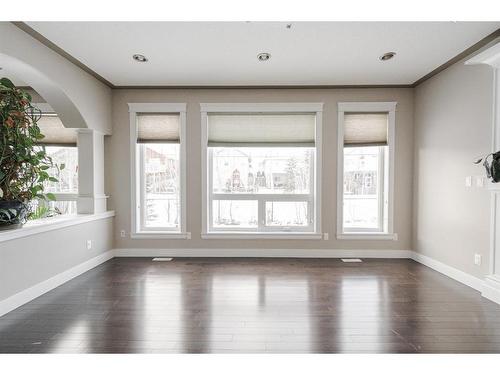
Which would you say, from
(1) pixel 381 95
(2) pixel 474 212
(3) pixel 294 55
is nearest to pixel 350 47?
(3) pixel 294 55

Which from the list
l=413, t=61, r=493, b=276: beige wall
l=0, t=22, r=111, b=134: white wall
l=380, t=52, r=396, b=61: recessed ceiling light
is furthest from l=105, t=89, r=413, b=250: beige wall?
l=380, t=52, r=396, b=61: recessed ceiling light

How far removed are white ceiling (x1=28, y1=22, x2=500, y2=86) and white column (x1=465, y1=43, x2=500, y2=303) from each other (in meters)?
0.33

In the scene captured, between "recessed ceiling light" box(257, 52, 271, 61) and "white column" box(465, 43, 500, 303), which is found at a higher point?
"recessed ceiling light" box(257, 52, 271, 61)

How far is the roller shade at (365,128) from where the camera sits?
4.92 meters

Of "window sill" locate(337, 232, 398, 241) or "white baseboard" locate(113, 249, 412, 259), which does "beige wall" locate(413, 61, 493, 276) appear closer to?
"window sill" locate(337, 232, 398, 241)

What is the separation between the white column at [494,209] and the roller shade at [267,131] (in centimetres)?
230

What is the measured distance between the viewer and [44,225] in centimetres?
341

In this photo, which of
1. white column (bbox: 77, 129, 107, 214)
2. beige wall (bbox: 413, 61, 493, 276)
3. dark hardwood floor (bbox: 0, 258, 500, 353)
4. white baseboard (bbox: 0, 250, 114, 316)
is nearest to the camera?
dark hardwood floor (bbox: 0, 258, 500, 353)

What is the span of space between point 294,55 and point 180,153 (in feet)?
7.70

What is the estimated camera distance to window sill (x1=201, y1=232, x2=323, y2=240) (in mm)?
4926

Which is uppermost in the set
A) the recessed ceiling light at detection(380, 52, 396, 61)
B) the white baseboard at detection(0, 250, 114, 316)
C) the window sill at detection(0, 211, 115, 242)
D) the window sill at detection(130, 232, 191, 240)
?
the recessed ceiling light at detection(380, 52, 396, 61)

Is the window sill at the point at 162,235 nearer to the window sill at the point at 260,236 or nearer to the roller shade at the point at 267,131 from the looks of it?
the window sill at the point at 260,236

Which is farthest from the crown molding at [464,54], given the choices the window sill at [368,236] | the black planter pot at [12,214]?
the black planter pot at [12,214]
